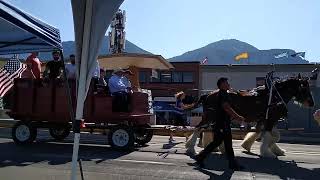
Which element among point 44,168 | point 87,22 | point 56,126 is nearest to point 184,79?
point 56,126

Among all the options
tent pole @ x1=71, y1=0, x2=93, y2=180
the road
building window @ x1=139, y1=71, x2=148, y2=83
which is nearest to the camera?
tent pole @ x1=71, y1=0, x2=93, y2=180

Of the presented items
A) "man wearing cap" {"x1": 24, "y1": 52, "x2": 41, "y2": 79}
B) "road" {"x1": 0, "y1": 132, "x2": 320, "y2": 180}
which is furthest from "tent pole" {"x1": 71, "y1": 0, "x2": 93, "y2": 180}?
"man wearing cap" {"x1": 24, "y1": 52, "x2": 41, "y2": 79}

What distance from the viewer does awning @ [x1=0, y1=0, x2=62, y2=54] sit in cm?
636

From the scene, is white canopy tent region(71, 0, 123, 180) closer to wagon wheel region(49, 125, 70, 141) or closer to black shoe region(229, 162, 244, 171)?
black shoe region(229, 162, 244, 171)

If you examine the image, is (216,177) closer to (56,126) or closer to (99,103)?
(99,103)

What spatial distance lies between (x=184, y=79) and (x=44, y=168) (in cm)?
5428

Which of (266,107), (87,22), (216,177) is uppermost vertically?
(87,22)

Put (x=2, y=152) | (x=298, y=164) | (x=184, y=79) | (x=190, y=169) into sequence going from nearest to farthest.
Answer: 1. (x=190, y=169)
2. (x=298, y=164)
3. (x=2, y=152)
4. (x=184, y=79)

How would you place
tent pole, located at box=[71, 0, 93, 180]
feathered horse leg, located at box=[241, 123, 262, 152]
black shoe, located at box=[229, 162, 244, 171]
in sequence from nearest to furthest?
1. tent pole, located at box=[71, 0, 93, 180]
2. black shoe, located at box=[229, 162, 244, 171]
3. feathered horse leg, located at box=[241, 123, 262, 152]

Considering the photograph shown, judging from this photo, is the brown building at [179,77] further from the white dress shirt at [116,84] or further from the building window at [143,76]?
the white dress shirt at [116,84]

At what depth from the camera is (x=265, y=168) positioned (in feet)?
34.5

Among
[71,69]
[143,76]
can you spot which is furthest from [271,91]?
[143,76]

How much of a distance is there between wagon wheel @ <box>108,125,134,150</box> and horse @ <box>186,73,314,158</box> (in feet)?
4.77

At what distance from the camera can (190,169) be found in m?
10.3
